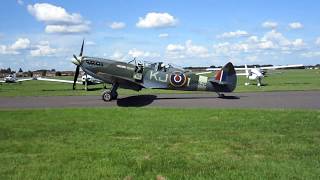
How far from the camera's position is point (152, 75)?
76.8 feet

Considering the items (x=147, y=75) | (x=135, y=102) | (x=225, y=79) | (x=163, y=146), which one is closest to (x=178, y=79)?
(x=147, y=75)

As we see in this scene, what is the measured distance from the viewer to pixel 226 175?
6570 millimetres

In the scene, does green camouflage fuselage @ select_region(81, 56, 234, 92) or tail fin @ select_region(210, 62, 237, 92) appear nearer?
green camouflage fuselage @ select_region(81, 56, 234, 92)

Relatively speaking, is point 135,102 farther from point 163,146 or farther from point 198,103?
point 163,146

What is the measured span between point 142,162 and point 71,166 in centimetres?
127

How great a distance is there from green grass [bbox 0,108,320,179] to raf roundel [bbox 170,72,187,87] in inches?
333

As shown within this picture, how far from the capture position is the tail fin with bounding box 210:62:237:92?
23719 millimetres

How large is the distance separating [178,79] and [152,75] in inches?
58.9

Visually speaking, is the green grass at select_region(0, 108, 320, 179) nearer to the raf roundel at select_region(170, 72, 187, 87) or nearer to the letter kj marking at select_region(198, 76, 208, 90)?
the raf roundel at select_region(170, 72, 187, 87)

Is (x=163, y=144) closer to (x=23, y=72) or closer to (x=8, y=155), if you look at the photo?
(x=8, y=155)

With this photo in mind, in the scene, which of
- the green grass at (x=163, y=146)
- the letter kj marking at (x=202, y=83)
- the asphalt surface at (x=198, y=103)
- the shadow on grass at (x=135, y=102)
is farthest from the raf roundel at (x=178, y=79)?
the green grass at (x=163, y=146)

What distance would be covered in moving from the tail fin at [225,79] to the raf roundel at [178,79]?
163 cm

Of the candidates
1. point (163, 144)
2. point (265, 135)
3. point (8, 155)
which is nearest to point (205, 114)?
point (265, 135)

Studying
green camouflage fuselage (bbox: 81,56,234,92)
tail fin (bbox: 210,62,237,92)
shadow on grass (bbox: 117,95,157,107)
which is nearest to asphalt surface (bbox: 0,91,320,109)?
shadow on grass (bbox: 117,95,157,107)
